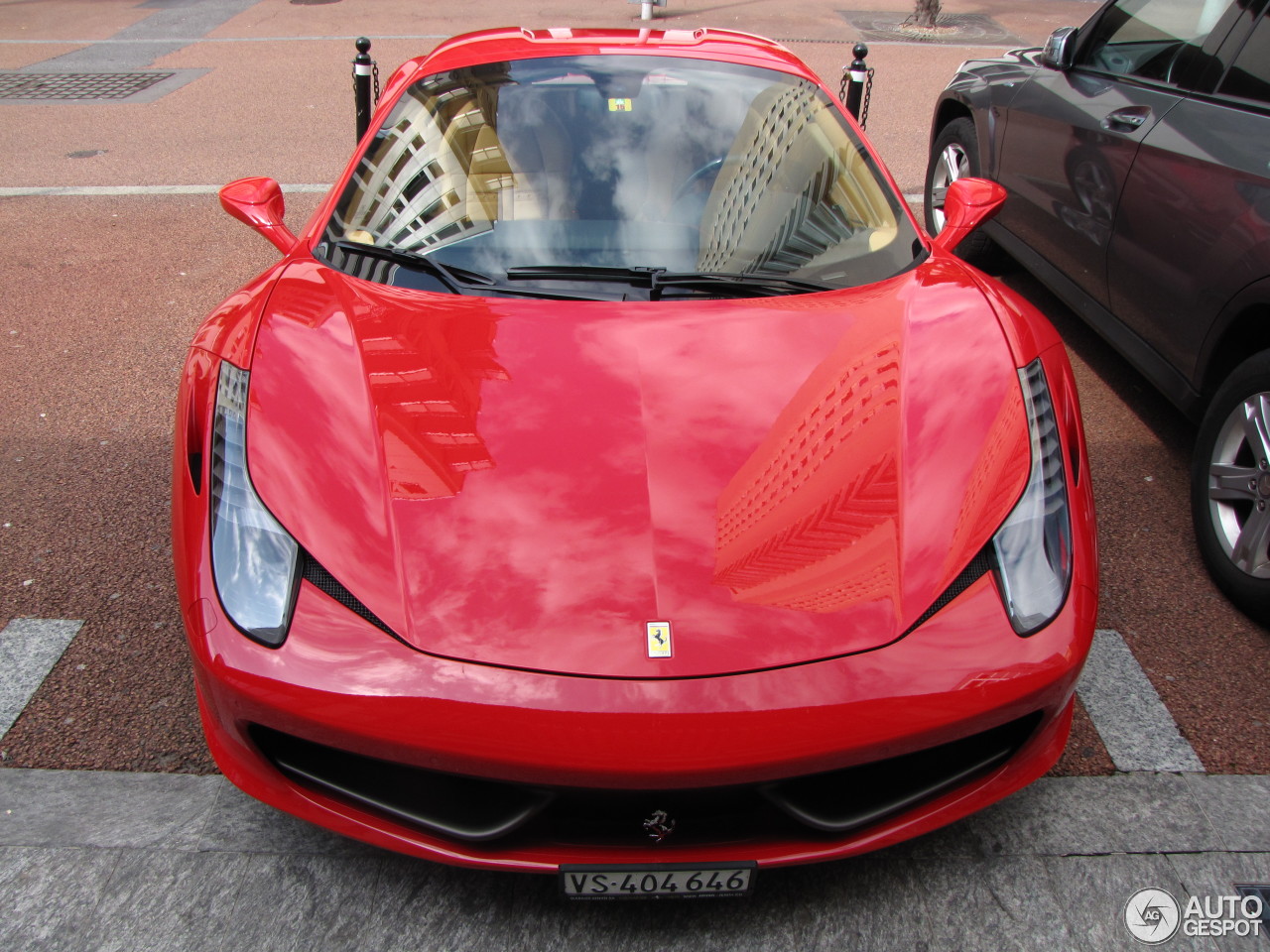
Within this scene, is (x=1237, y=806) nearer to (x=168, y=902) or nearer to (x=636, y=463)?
(x=636, y=463)

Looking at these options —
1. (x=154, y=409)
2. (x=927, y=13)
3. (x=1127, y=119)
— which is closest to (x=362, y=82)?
(x=154, y=409)

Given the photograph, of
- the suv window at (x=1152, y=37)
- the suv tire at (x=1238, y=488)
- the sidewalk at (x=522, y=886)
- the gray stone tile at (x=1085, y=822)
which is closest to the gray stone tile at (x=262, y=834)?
the sidewalk at (x=522, y=886)

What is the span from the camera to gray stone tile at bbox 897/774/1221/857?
217cm

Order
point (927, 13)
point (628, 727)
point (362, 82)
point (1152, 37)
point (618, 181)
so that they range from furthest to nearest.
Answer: point (927, 13) < point (362, 82) < point (1152, 37) < point (618, 181) < point (628, 727)

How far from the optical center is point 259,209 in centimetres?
302

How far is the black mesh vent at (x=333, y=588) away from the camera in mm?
1791

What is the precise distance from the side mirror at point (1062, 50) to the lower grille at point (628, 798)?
3.25 metres

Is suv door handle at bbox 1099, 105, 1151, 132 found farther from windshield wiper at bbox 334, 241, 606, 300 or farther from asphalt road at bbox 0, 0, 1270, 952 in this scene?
windshield wiper at bbox 334, 241, 606, 300

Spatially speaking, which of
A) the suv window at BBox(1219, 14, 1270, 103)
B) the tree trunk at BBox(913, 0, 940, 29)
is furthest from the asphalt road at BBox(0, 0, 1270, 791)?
the tree trunk at BBox(913, 0, 940, 29)

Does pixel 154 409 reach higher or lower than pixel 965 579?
lower

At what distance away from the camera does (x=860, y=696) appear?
5.58 ft

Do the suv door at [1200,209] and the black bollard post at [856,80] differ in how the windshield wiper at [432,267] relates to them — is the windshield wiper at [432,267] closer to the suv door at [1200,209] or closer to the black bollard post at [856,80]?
the suv door at [1200,209]

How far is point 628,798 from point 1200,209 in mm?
2578

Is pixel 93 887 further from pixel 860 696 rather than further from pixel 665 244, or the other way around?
pixel 665 244
